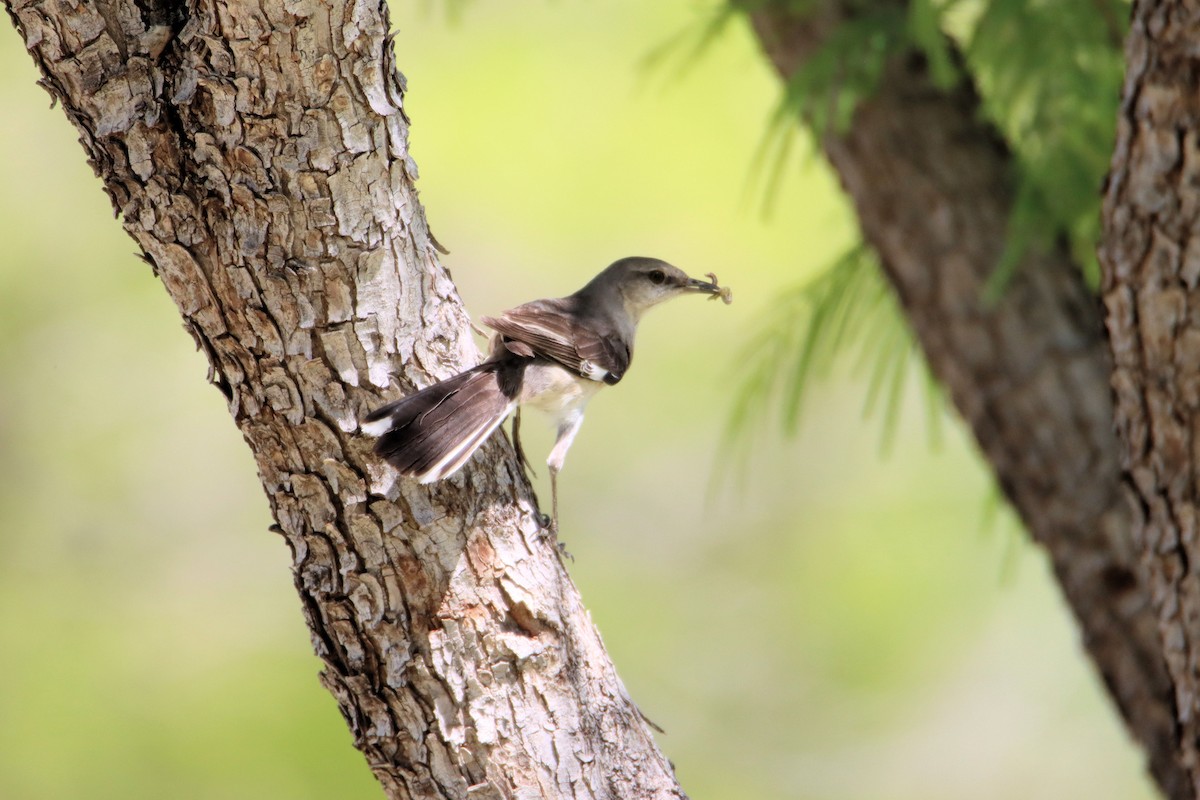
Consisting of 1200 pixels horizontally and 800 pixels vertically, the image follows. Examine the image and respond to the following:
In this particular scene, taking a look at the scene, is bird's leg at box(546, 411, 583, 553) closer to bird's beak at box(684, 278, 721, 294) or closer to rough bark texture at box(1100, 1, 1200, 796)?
bird's beak at box(684, 278, 721, 294)

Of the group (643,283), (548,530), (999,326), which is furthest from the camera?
(999,326)

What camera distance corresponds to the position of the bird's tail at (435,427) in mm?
2211

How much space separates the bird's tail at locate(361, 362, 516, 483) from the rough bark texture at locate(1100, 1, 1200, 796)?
1707 mm

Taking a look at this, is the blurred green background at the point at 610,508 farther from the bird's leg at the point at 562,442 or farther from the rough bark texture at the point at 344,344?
the rough bark texture at the point at 344,344

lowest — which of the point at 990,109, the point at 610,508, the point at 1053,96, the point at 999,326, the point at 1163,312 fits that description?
the point at 1163,312

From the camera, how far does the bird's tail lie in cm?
221

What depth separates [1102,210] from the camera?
304 centimetres

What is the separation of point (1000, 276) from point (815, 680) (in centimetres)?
667

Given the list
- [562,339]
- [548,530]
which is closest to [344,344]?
[548,530]

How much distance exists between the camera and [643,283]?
154 inches

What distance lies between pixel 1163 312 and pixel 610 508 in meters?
6.89

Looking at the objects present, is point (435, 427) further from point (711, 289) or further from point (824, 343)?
point (824, 343)

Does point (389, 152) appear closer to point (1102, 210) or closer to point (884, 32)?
point (1102, 210)

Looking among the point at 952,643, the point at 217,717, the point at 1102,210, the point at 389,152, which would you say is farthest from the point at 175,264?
the point at 952,643
